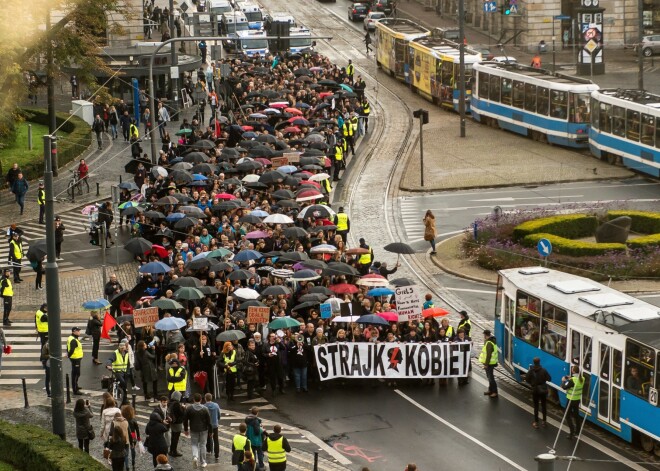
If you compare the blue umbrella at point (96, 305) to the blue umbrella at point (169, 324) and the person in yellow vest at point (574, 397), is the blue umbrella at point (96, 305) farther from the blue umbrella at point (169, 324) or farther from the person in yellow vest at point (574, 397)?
the person in yellow vest at point (574, 397)

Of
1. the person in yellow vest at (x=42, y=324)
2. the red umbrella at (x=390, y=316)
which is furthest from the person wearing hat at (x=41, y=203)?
the red umbrella at (x=390, y=316)

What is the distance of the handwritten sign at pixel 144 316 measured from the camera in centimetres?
3525

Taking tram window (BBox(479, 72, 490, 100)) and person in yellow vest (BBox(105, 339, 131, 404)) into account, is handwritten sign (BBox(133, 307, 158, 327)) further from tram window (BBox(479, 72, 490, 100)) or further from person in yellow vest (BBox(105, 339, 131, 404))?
tram window (BBox(479, 72, 490, 100))

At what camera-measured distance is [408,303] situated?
3625 cm

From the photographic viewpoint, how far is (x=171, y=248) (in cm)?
4403

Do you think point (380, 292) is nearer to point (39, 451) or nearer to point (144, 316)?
point (144, 316)

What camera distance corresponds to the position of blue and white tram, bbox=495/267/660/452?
29859 mm

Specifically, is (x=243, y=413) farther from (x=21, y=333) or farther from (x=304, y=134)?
(x=304, y=134)

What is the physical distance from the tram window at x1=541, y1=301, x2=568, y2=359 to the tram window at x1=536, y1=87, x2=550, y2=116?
32.8 metres

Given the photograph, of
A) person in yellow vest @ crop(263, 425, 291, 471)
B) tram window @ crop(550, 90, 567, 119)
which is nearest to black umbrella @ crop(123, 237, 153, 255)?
person in yellow vest @ crop(263, 425, 291, 471)

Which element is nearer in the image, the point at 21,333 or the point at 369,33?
the point at 21,333

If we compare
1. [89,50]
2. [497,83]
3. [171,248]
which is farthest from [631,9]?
[171,248]

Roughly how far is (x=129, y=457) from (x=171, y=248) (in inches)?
582

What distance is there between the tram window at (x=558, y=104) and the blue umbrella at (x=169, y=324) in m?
33.0
